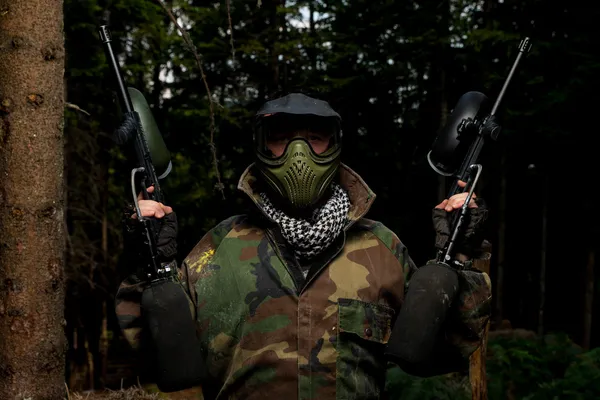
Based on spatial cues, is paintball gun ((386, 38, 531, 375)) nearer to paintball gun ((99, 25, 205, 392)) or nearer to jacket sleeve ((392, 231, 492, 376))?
jacket sleeve ((392, 231, 492, 376))

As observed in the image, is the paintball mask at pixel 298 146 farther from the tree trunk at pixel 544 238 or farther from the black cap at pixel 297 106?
the tree trunk at pixel 544 238

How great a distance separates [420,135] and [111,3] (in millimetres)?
10687

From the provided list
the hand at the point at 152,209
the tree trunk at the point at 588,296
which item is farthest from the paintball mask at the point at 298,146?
the tree trunk at the point at 588,296

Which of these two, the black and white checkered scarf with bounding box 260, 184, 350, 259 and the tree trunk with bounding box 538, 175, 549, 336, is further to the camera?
the tree trunk with bounding box 538, 175, 549, 336

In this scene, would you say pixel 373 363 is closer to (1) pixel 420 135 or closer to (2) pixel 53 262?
(2) pixel 53 262

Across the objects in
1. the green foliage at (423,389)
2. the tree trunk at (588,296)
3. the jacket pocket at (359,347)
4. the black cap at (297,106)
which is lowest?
the tree trunk at (588,296)

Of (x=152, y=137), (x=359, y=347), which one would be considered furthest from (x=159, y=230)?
(x=359, y=347)

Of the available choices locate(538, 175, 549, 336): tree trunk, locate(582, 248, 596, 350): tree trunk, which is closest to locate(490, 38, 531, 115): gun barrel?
locate(582, 248, 596, 350): tree trunk

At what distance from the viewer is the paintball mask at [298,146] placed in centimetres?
349

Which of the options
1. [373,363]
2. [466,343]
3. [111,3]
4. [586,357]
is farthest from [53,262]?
[111,3]

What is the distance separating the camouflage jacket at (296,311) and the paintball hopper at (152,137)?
550mm

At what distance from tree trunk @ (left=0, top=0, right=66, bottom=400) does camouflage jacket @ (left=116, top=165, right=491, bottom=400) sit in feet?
2.36

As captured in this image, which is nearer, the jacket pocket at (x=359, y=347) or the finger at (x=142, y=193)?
the jacket pocket at (x=359, y=347)

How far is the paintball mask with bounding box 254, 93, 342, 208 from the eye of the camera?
11.4 feet
